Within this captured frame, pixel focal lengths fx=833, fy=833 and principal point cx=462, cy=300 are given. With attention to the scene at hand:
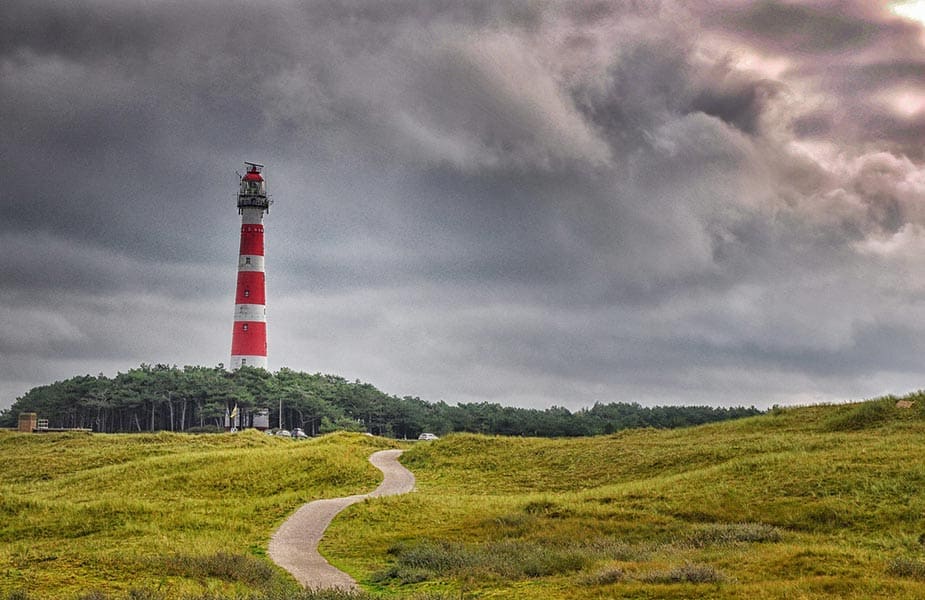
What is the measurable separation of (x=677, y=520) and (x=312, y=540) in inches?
491

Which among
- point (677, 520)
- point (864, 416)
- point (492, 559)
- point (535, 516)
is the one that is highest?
point (864, 416)

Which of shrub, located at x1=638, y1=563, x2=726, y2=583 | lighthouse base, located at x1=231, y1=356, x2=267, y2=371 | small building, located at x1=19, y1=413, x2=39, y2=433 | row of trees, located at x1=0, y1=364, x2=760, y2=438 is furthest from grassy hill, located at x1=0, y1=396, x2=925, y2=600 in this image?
row of trees, located at x1=0, y1=364, x2=760, y2=438

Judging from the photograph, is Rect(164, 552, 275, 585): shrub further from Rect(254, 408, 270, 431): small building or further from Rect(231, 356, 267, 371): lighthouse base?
Rect(254, 408, 270, 431): small building

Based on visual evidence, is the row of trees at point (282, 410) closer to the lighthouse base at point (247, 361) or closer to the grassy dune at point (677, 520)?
the lighthouse base at point (247, 361)

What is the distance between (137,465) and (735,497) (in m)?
34.7

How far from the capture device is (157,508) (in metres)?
31.1

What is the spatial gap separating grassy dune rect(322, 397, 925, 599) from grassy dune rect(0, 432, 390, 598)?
3.67m

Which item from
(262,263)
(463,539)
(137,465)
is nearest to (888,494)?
(463,539)

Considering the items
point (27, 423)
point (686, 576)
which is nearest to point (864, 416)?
point (686, 576)

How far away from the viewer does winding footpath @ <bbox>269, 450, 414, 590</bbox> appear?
21031mm

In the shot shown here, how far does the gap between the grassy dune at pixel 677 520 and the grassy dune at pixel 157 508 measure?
3.67m

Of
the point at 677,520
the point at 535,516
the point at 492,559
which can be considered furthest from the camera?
the point at 535,516

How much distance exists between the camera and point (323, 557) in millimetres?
25266

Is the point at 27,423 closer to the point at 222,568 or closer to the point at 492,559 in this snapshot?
the point at 222,568
